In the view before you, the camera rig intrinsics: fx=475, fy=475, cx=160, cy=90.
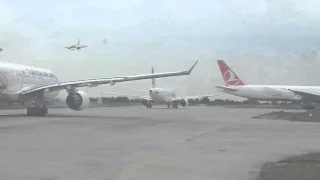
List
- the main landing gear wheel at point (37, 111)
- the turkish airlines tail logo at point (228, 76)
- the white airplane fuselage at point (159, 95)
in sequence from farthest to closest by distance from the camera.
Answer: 1. the turkish airlines tail logo at point (228, 76)
2. the white airplane fuselage at point (159, 95)
3. the main landing gear wheel at point (37, 111)

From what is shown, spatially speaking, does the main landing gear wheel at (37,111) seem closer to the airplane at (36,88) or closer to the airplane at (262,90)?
Result: the airplane at (36,88)

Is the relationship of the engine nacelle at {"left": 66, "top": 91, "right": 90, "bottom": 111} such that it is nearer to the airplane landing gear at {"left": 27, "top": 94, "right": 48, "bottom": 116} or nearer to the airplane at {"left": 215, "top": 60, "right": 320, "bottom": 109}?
the airplane landing gear at {"left": 27, "top": 94, "right": 48, "bottom": 116}

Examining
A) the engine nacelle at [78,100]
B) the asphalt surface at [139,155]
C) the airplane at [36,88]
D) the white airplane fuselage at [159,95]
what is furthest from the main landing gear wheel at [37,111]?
the white airplane fuselage at [159,95]

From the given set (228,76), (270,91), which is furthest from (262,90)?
(228,76)

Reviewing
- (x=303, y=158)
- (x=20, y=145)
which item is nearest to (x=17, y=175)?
(x=20, y=145)

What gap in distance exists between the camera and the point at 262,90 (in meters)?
77.2

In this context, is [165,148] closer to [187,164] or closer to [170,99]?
[187,164]

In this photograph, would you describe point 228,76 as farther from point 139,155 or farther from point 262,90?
point 139,155

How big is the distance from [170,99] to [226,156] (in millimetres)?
60617

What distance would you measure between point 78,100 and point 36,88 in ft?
10.8

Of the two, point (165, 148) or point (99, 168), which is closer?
point (99, 168)

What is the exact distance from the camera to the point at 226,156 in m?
11.6

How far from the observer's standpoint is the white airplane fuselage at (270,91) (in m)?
74.3

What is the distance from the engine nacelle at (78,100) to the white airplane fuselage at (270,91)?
49321mm
